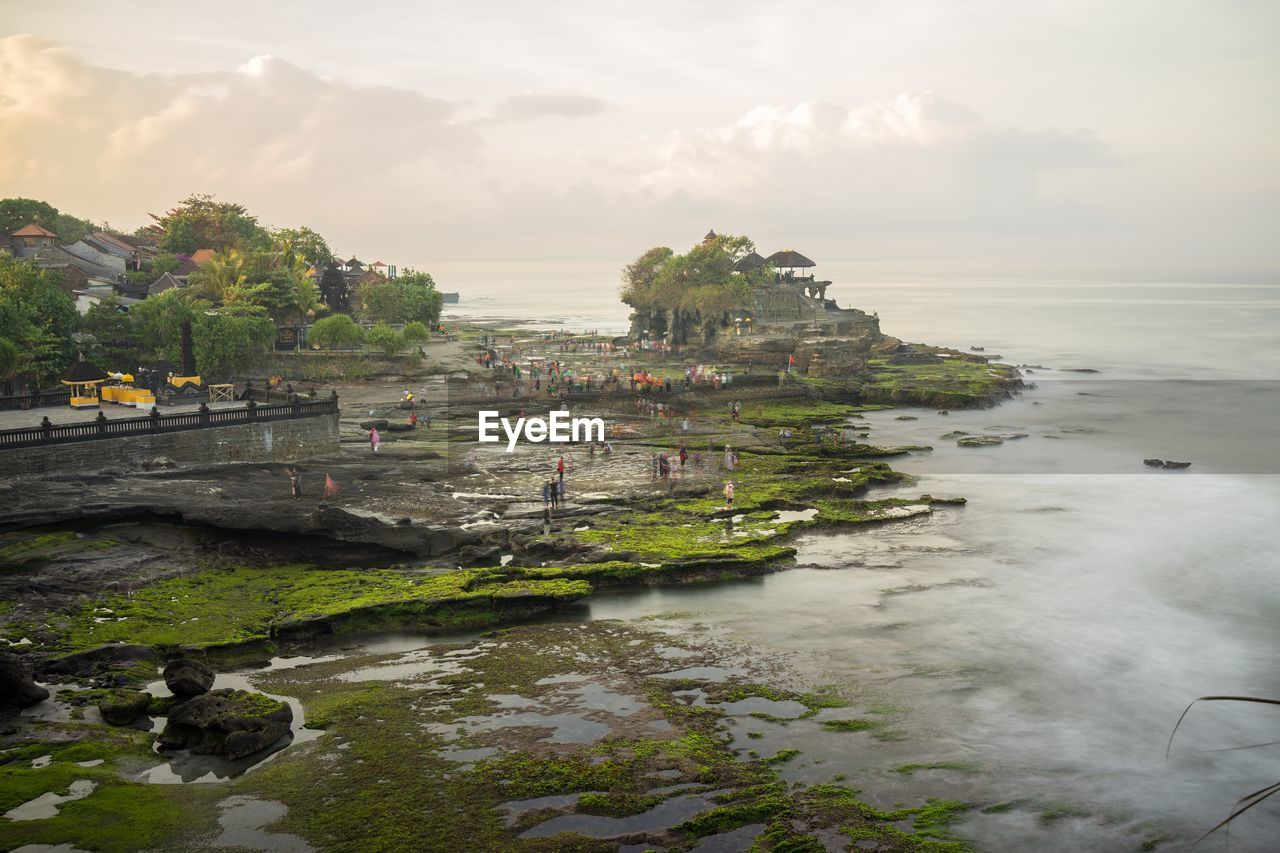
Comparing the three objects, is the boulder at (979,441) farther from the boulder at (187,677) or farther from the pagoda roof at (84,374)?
the pagoda roof at (84,374)

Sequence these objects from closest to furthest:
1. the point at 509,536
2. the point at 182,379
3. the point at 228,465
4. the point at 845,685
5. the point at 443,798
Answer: the point at 443,798 → the point at 845,685 → the point at 509,536 → the point at 228,465 → the point at 182,379

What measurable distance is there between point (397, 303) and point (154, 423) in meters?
59.0

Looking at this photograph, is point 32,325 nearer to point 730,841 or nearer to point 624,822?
point 624,822

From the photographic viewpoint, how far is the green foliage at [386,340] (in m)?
74.6

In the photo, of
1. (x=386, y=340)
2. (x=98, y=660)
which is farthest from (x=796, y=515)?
(x=386, y=340)

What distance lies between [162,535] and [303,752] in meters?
15.0

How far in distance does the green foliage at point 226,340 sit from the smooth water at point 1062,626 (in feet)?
140

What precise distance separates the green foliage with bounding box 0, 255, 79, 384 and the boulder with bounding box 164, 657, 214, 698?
33.3m

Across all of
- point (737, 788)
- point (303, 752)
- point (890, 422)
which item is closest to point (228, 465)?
point (303, 752)

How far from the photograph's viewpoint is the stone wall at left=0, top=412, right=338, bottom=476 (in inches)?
1393

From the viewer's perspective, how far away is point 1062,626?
1133 inches

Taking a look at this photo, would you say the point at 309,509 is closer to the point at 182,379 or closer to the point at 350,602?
the point at 350,602

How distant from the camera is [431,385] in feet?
234

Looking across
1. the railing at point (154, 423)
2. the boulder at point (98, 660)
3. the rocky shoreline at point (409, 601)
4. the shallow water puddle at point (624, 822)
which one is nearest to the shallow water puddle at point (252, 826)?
the rocky shoreline at point (409, 601)
